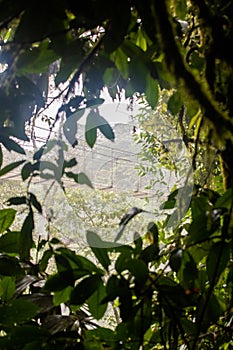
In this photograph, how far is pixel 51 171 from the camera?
510 millimetres

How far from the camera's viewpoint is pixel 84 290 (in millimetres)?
484

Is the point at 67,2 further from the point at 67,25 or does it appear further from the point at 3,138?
the point at 3,138

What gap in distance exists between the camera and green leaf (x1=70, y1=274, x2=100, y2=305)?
482 mm

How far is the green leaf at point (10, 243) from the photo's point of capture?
58 cm

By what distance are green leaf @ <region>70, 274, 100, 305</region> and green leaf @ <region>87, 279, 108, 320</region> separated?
0.03 meters

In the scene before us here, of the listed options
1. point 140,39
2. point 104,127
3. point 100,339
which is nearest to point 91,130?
point 104,127

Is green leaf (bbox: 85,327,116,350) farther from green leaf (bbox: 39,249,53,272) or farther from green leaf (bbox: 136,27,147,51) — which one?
green leaf (bbox: 136,27,147,51)

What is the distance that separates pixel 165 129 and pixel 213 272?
920mm

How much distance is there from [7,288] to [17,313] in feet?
0.30

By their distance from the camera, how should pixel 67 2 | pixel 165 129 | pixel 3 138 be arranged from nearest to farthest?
1. pixel 67 2
2. pixel 3 138
3. pixel 165 129

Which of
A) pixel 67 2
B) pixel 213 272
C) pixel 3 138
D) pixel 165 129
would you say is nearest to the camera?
pixel 67 2

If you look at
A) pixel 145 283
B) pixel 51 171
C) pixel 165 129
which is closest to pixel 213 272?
pixel 145 283

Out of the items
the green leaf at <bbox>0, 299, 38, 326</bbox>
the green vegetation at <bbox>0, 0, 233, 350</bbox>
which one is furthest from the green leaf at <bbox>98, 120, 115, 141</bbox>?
the green leaf at <bbox>0, 299, 38, 326</bbox>

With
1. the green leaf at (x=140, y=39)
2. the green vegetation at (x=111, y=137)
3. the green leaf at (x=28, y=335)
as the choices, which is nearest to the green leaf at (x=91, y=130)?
the green vegetation at (x=111, y=137)
